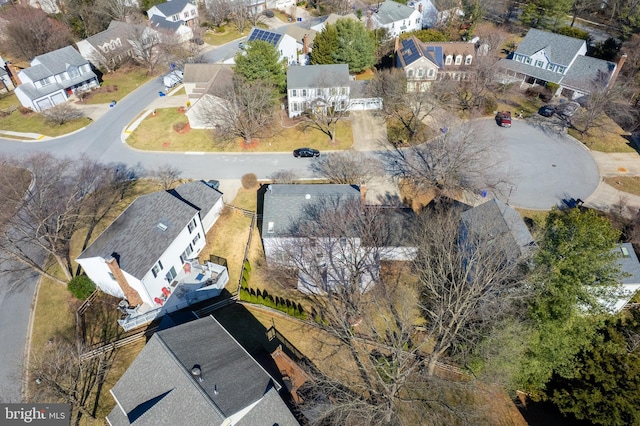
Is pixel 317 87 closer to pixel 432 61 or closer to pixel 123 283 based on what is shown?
pixel 432 61

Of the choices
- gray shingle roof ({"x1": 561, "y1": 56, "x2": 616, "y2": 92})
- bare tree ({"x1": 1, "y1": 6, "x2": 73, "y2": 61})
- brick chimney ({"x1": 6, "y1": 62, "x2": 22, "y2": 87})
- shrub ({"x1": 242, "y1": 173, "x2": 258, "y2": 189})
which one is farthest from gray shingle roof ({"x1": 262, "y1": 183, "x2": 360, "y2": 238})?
bare tree ({"x1": 1, "y1": 6, "x2": 73, "y2": 61})

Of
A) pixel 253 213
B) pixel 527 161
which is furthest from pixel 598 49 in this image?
pixel 253 213

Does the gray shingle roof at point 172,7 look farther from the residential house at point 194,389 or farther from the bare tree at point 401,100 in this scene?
the residential house at point 194,389

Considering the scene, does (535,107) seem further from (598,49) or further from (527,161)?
(598,49)

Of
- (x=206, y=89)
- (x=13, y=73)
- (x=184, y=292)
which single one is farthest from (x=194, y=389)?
(x=13, y=73)

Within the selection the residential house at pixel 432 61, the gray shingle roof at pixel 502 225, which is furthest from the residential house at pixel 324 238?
the residential house at pixel 432 61
